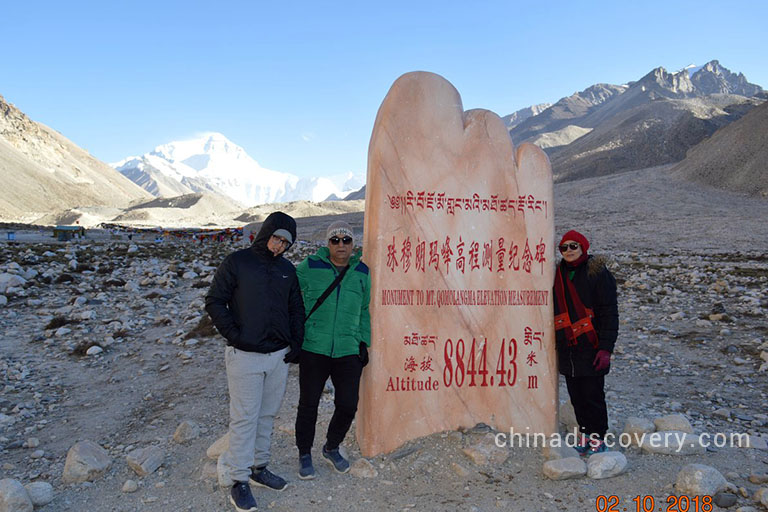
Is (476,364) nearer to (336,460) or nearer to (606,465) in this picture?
(606,465)

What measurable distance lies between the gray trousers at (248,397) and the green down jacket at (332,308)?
29 centimetres

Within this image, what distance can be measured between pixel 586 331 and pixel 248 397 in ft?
8.99

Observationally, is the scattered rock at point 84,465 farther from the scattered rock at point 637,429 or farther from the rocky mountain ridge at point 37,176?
the rocky mountain ridge at point 37,176

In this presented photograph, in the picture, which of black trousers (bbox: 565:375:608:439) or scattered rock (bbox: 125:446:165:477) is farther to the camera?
black trousers (bbox: 565:375:608:439)

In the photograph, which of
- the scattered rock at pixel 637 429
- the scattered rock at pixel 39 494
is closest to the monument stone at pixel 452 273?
the scattered rock at pixel 637 429

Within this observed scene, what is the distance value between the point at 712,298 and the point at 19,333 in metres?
12.7

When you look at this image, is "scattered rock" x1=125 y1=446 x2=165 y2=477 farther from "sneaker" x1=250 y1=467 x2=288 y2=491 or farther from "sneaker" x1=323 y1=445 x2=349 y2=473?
"sneaker" x1=323 y1=445 x2=349 y2=473

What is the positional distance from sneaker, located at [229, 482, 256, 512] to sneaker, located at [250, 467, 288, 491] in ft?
0.64

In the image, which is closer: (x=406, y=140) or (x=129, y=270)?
(x=406, y=140)

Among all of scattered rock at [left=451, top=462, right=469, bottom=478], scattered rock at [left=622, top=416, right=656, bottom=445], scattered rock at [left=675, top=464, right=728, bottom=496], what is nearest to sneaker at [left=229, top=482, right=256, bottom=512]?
scattered rock at [left=451, top=462, right=469, bottom=478]

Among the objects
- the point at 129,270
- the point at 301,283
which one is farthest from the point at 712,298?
the point at 129,270

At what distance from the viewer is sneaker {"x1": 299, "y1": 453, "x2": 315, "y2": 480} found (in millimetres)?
4004

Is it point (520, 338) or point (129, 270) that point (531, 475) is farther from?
point (129, 270)

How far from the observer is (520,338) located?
4.75m
